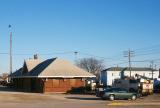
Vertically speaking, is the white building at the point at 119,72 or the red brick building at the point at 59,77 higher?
the white building at the point at 119,72

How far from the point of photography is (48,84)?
60.7m

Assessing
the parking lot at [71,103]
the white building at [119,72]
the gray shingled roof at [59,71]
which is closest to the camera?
the parking lot at [71,103]

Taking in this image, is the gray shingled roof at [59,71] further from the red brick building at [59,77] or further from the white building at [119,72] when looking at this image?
the white building at [119,72]

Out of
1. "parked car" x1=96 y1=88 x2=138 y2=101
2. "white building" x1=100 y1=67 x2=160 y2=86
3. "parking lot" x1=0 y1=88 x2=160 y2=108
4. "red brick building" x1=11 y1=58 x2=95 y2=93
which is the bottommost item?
"parking lot" x1=0 y1=88 x2=160 y2=108

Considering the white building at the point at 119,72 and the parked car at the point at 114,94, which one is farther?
the white building at the point at 119,72

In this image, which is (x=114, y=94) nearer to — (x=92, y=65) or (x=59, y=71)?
(x=59, y=71)

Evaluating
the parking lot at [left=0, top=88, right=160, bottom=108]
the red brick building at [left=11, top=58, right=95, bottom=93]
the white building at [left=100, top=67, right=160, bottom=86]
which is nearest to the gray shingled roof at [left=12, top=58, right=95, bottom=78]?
the red brick building at [left=11, top=58, right=95, bottom=93]

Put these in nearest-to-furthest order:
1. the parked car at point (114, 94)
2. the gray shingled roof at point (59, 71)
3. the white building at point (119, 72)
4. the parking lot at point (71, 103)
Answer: the parking lot at point (71, 103) < the parked car at point (114, 94) < the gray shingled roof at point (59, 71) < the white building at point (119, 72)

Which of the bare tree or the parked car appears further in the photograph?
the bare tree

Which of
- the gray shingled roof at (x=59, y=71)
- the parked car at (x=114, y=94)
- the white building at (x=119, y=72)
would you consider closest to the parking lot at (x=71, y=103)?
the parked car at (x=114, y=94)

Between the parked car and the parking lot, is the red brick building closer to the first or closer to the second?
the parking lot

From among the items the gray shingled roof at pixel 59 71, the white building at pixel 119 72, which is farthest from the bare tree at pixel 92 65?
the gray shingled roof at pixel 59 71

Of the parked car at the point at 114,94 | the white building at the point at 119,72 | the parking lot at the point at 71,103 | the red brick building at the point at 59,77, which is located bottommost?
the parking lot at the point at 71,103

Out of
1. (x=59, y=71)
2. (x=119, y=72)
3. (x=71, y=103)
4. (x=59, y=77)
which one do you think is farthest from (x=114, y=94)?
(x=119, y=72)
